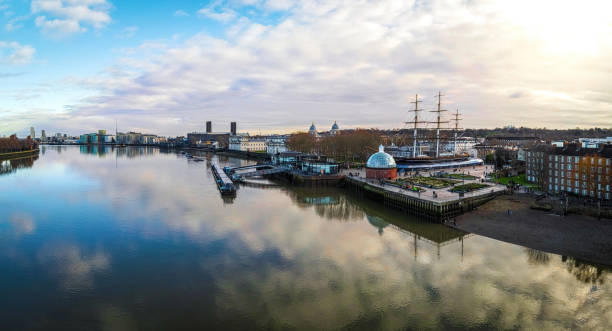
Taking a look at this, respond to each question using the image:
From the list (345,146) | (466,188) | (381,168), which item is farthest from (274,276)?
(345,146)

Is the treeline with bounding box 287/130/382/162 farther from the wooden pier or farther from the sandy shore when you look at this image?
the sandy shore

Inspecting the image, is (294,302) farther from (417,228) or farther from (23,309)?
(417,228)

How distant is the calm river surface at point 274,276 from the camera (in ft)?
39.7

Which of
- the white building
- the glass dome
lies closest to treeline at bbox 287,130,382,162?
the glass dome

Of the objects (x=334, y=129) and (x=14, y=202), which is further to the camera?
(x=334, y=129)

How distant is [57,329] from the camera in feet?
37.0

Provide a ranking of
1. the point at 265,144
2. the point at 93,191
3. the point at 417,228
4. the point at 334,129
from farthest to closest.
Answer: the point at 334,129 → the point at 265,144 → the point at 93,191 → the point at 417,228

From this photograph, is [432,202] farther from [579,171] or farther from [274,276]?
[274,276]

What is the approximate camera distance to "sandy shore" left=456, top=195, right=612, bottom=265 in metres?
18.5

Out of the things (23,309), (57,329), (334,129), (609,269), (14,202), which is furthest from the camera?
(334,129)

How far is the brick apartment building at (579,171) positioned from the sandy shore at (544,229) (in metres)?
5.11

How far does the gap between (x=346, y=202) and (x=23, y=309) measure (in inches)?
1020

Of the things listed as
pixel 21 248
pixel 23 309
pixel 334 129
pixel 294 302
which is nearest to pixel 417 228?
pixel 294 302

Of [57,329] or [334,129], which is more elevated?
[334,129]
